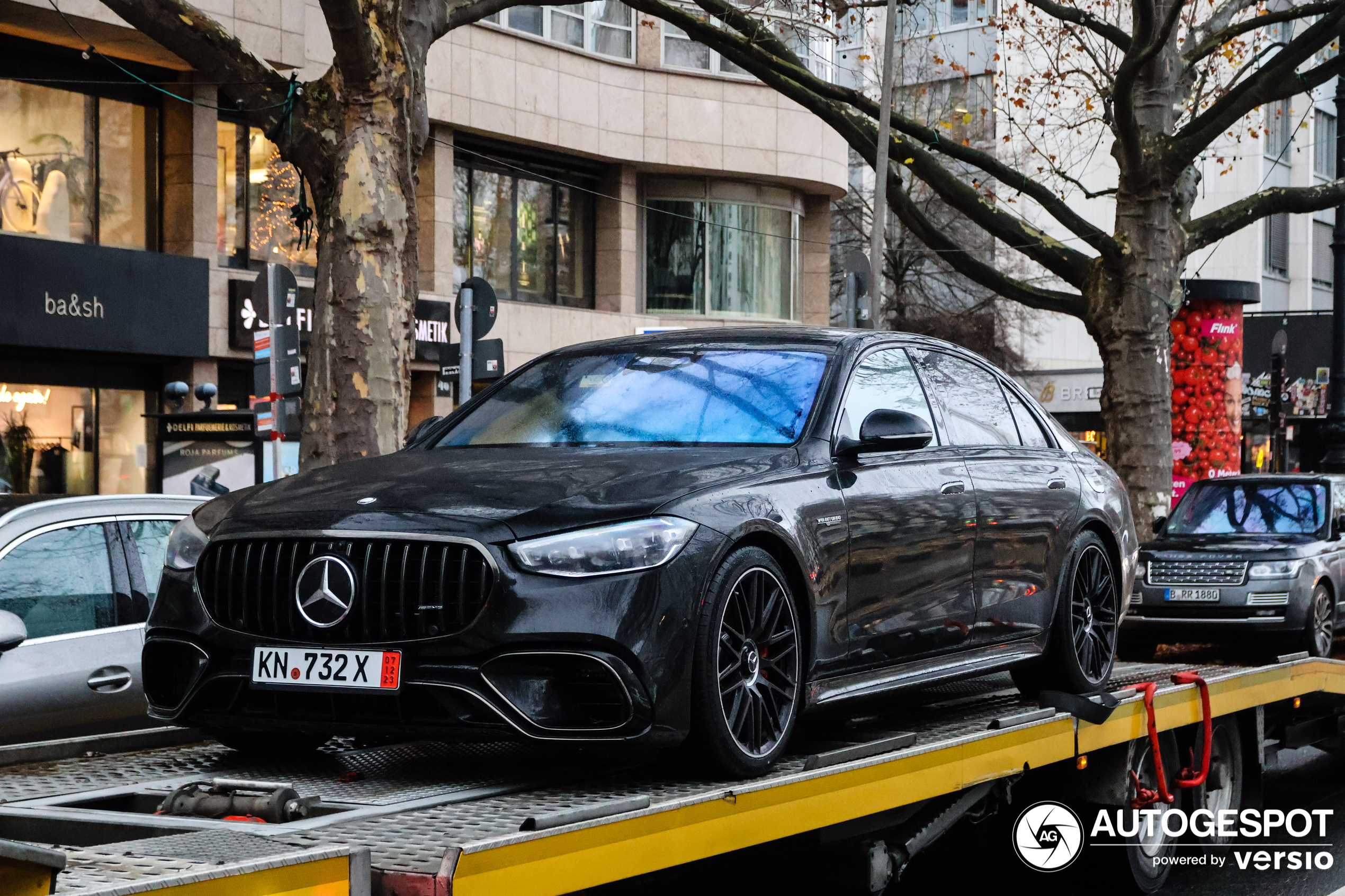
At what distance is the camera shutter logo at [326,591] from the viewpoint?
4.31m

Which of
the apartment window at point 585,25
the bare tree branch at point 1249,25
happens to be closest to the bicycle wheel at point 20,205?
the apartment window at point 585,25

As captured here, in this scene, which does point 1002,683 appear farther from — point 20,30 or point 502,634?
point 20,30

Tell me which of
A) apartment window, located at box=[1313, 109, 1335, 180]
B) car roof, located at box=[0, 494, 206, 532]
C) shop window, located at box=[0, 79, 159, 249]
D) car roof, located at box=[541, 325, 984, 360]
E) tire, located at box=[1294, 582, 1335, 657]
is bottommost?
tire, located at box=[1294, 582, 1335, 657]

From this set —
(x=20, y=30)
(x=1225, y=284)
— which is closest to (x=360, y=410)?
(x=20, y=30)

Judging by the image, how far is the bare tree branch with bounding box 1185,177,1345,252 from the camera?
19.1 meters

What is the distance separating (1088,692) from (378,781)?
3.50 metres

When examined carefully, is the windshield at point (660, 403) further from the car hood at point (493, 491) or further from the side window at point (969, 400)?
the side window at point (969, 400)

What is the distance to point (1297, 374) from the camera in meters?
42.1

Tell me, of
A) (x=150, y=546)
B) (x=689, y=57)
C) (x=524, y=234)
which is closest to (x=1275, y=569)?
(x=150, y=546)

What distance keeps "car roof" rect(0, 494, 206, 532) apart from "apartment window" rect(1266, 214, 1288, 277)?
183ft

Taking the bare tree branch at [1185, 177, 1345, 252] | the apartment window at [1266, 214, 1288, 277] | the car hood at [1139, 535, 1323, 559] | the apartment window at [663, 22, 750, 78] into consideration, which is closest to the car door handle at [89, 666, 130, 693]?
the car hood at [1139, 535, 1323, 559]

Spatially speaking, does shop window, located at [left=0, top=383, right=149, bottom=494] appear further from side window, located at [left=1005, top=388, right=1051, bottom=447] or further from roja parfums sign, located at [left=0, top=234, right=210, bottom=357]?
side window, located at [left=1005, top=388, right=1051, bottom=447]

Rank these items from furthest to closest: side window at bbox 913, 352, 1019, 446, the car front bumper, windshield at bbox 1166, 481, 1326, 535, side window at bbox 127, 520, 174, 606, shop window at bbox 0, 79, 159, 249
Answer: shop window at bbox 0, 79, 159, 249
windshield at bbox 1166, 481, 1326, 535
side window at bbox 913, 352, 1019, 446
side window at bbox 127, 520, 174, 606
the car front bumper

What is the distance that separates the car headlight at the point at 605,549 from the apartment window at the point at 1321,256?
196 feet
